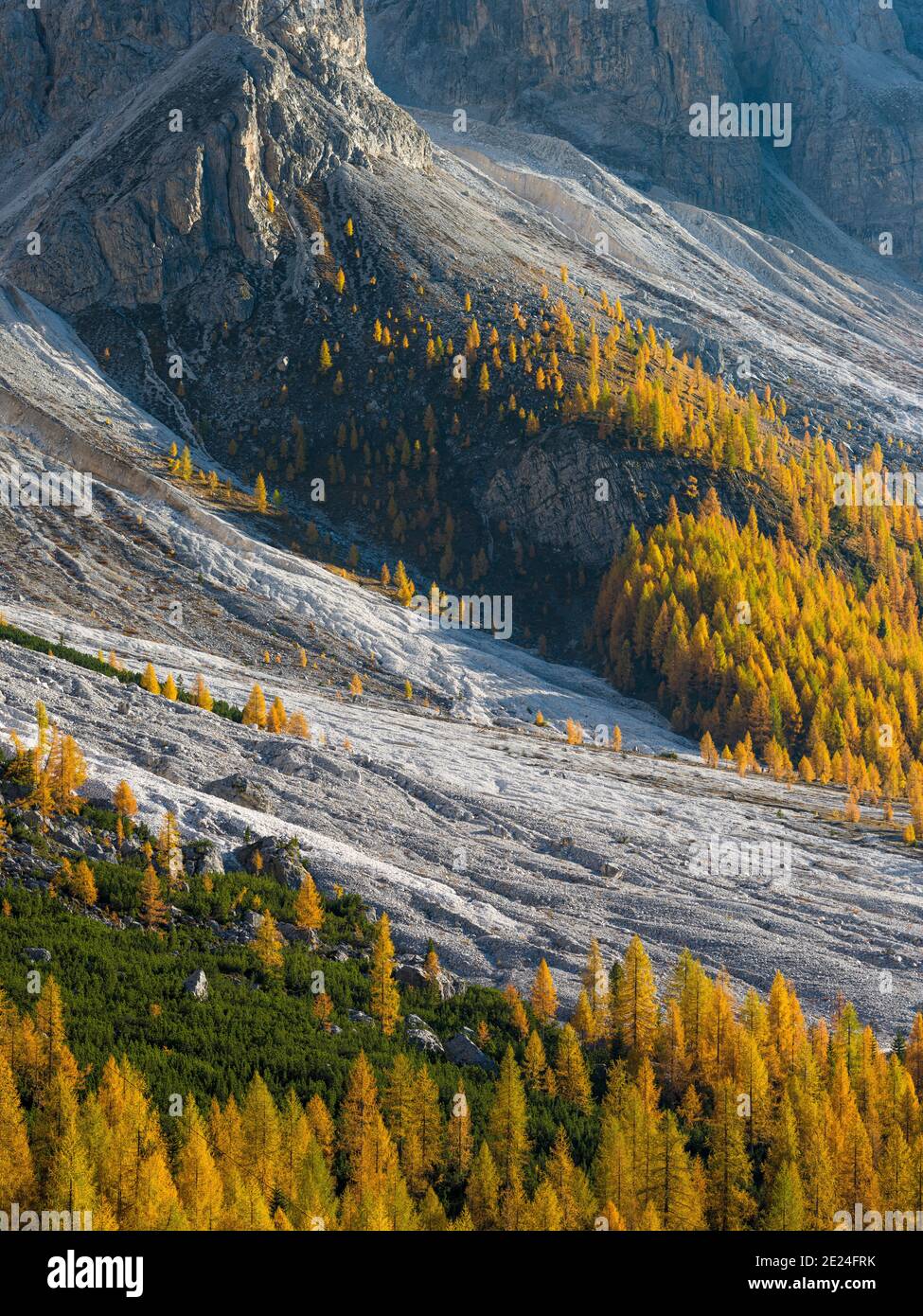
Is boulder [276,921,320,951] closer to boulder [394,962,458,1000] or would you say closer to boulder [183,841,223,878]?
boulder [394,962,458,1000]

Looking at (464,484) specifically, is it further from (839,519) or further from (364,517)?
(839,519)

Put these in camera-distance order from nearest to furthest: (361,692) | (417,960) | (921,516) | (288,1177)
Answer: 1. (288,1177)
2. (417,960)
3. (361,692)
4. (921,516)

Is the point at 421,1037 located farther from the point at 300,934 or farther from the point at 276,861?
the point at 276,861

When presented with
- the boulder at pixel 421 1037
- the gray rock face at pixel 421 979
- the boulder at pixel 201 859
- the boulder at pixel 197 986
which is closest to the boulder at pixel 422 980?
the gray rock face at pixel 421 979

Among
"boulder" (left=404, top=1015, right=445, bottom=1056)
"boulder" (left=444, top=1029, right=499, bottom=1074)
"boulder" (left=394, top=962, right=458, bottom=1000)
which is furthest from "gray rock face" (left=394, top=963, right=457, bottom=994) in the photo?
"boulder" (left=444, top=1029, right=499, bottom=1074)

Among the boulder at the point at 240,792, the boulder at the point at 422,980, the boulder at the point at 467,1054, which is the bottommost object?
the boulder at the point at 467,1054

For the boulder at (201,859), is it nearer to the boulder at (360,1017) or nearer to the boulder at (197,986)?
the boulder at (197,986)

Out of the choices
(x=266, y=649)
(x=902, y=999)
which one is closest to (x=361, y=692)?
(x=266, y=649)

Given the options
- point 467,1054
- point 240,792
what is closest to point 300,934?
point 467,1054
